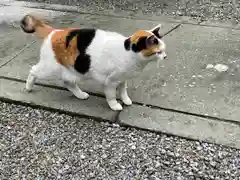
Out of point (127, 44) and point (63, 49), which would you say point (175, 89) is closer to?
point (127, 44)

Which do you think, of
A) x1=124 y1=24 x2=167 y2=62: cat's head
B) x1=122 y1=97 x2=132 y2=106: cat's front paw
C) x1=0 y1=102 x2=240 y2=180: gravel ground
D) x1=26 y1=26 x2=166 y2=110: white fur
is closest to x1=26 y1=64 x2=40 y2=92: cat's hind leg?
x1=26 y1=26 x2=166 y2=110: white fur

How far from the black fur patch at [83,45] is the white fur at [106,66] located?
0.03 m

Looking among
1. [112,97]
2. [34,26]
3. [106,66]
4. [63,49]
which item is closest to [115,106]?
[112,97]

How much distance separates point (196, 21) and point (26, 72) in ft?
7.84

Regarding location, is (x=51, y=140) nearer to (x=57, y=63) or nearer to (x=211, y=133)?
(x=57, y=63)

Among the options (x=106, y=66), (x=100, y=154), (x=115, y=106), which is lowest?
(x=100, y=154)

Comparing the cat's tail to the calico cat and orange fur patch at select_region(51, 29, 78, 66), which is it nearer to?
the calico cat

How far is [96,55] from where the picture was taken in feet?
9.91

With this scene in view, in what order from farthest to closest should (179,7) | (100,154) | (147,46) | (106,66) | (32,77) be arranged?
(179,7)
(32,77)
(106,66)
(100,154)
(147,46)

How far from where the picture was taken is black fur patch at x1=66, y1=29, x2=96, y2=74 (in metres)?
3.06

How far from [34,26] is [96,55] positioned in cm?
72

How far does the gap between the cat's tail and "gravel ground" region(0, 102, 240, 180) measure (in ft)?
2.61

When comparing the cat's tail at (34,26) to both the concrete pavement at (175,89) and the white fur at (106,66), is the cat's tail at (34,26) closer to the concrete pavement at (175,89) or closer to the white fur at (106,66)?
the white fur at (106,66)

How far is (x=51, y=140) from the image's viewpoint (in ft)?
9.91
